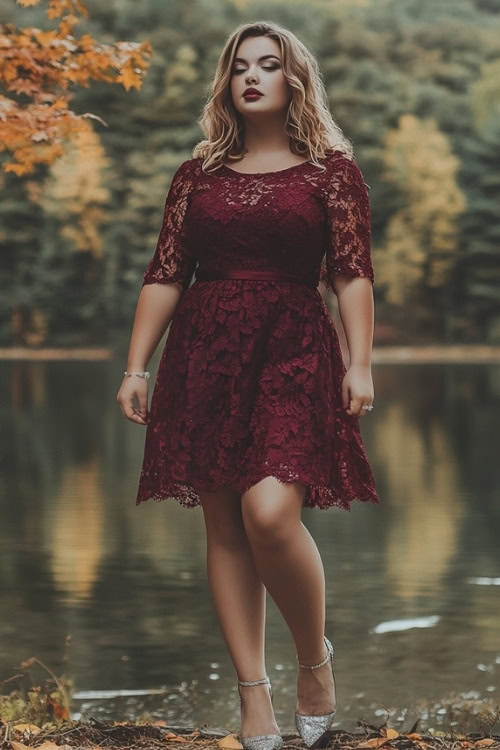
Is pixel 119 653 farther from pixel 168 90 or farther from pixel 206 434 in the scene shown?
pixel 168 90

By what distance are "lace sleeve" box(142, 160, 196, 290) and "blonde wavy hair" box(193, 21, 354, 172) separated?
58 millimetres

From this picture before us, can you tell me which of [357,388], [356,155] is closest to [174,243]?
[357,388]

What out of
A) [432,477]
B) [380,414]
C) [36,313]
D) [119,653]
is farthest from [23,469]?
[36,313]

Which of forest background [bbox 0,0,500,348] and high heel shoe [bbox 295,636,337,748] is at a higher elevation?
forest background [bbox 0,0,500,348]

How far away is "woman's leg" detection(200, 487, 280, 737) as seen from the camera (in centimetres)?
271

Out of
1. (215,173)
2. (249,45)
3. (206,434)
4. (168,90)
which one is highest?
(168,90)

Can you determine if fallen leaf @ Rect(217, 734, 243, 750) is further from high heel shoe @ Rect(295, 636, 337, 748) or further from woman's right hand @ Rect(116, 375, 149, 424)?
woman's right hand @ Rect(116, 375, 149, 424)

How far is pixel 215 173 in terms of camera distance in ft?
8.92

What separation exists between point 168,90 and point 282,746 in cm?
2142

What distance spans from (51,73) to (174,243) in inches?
54.7

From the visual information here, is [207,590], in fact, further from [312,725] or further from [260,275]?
[260,275]

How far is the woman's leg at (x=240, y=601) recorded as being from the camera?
2709mm

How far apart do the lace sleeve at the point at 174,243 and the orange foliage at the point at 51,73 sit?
1151mm

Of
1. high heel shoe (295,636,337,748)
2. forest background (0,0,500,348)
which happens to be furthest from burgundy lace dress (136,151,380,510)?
forest background (0,0,500,348)
